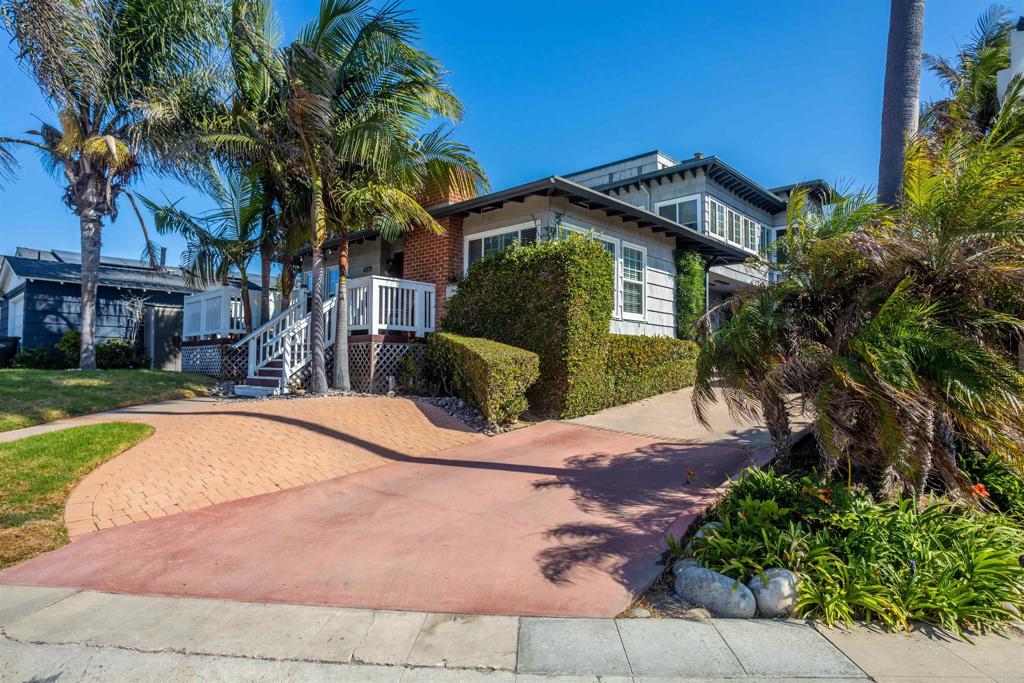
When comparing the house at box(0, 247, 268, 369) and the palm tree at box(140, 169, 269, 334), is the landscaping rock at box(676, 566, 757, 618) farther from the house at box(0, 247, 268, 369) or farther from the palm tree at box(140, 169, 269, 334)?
the house at box(0, 247, 268, 369)

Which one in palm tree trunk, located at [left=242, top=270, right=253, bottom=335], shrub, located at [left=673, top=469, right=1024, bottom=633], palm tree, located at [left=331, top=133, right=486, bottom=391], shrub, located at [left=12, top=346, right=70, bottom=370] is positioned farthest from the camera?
shrub, located at [left=12, top=346, right=70, bottom=370]

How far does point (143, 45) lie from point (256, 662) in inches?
596

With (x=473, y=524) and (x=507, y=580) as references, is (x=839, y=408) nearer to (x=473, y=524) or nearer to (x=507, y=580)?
(x=507, y=580)

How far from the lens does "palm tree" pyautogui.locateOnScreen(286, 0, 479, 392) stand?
31.0 feet

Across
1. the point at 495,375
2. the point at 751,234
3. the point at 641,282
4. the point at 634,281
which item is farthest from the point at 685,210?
the point at 495,375

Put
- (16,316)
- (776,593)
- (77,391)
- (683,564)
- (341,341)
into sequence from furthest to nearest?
(16,316), (341,341), (77,391), (683,564), (776,593)

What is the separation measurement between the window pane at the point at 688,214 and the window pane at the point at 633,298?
18.9 ft

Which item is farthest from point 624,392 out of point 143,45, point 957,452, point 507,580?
point 143,45

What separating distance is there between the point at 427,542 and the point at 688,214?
53.3 ft

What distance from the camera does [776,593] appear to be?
3551 mm

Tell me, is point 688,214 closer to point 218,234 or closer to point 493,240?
point 493,240

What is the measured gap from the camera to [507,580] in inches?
154

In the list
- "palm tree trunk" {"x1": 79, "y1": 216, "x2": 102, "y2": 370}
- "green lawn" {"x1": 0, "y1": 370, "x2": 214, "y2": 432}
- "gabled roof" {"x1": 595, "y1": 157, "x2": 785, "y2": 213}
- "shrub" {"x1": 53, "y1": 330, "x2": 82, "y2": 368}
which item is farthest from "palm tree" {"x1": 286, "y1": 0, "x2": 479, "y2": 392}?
"shrub" {"x1": 53, "y1": 330, "x2": 82, "y2": 368}

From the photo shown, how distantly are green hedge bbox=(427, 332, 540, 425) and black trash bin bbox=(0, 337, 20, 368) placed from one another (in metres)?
16.0
